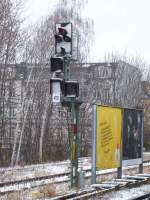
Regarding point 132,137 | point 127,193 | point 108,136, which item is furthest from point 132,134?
point 127,193

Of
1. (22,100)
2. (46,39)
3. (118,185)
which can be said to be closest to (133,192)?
(118,185)

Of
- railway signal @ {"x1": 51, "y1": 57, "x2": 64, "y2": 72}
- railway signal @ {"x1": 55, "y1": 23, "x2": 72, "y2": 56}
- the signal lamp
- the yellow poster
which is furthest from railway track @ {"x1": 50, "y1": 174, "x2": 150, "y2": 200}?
railway signal @ {"x1": 55, "y1": 23, "x2": 72, "y2": 56}

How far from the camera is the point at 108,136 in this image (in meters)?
16.9

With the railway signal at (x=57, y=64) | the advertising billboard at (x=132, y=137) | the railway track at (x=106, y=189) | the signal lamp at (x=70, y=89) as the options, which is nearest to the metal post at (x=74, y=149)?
the signal lamp at (x=70, y=89)

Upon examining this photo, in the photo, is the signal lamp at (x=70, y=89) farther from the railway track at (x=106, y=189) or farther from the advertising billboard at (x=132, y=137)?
the advertising billboard at (x=132, y=137)

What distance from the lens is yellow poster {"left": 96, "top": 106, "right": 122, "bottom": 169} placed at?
16.1 meters

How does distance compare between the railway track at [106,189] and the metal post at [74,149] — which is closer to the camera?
the railway track at [106,189]

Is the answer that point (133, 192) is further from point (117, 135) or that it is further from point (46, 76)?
point (46, 76)

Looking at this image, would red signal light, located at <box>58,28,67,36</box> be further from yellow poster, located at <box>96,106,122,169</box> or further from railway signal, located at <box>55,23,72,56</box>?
yellow poster, located at <box>96,106,122,169</box>

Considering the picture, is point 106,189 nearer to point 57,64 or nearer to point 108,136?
point 108,136

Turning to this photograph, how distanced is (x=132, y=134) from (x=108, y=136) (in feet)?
8.42

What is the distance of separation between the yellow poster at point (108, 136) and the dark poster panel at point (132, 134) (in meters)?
0.67

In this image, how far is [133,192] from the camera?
49.8 feet

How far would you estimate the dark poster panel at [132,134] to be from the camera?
60.9 feet
